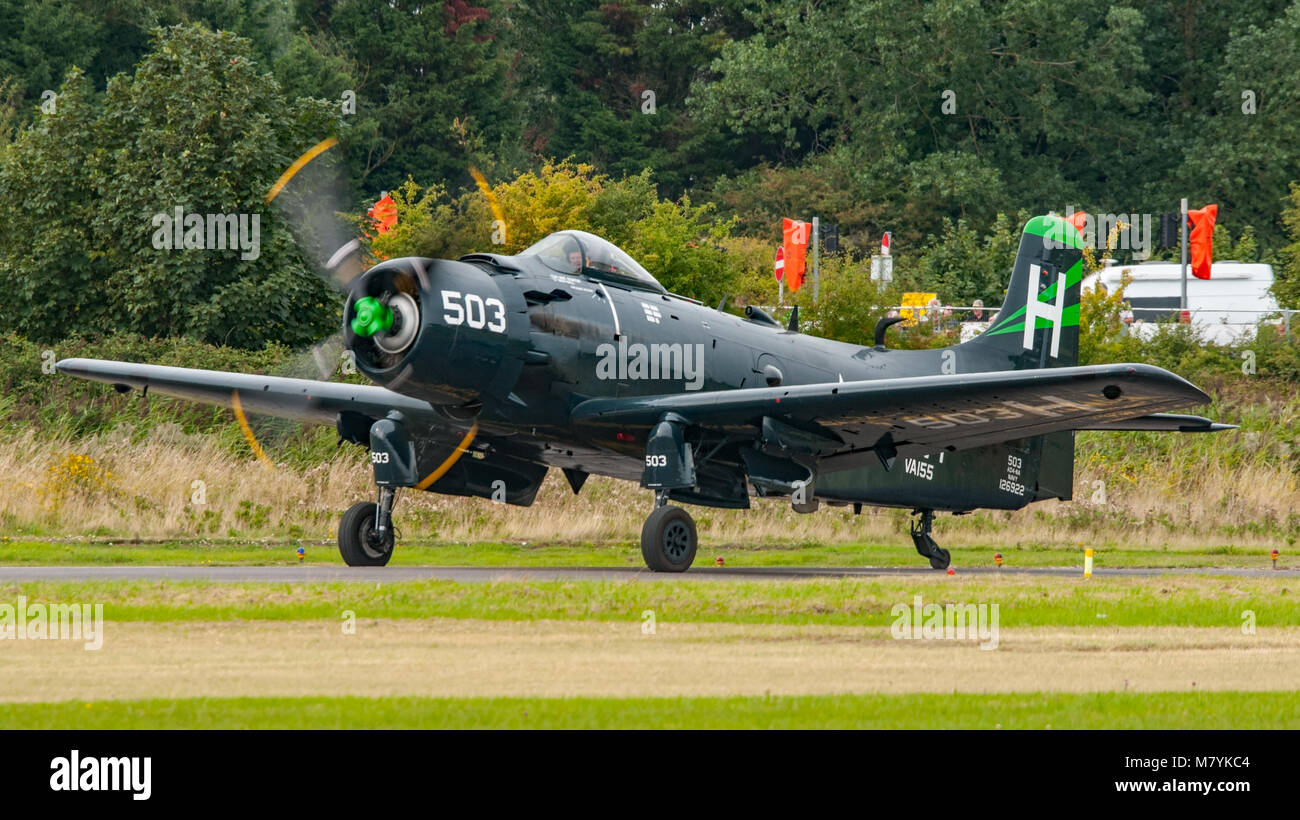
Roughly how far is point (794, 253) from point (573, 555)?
22805 mm

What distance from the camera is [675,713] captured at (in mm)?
8266

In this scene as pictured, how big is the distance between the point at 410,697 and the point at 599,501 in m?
18.0

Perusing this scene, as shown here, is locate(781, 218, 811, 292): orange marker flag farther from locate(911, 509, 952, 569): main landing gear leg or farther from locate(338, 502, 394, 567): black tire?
locate(338, 502, 394, 567): black tire

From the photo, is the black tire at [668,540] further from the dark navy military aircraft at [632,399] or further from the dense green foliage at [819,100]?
the dense green foliage at [819,100]

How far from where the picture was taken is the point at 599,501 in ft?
87.1

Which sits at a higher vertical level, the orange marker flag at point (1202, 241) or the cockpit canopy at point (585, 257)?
the orange marker flag at point (1202, 241)

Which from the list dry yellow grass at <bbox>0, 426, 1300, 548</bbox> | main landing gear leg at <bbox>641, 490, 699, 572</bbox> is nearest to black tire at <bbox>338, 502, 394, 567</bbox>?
main landing gear leg at <bbox>641, 490, 699, 572</bbox>

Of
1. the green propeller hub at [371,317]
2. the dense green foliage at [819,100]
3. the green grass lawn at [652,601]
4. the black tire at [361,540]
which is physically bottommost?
the green grass lawn at [652,601]

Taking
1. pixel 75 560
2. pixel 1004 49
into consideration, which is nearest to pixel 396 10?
pixel 1004 49

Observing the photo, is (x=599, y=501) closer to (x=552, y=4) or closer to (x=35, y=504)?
(x=35, y=504)

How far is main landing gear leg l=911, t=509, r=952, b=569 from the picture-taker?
70.8 ft

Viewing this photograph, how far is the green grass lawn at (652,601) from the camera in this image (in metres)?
12.6

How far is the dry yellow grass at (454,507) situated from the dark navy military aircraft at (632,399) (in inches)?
117

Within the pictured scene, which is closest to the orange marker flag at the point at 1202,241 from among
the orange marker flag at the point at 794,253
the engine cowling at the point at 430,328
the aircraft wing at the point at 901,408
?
the orange marker flag at the point at 794,253
